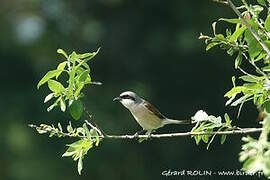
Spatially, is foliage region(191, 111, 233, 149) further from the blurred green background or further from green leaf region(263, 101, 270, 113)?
the blurred green background

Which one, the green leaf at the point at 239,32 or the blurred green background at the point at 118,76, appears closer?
the green leaf at the point at 239,32

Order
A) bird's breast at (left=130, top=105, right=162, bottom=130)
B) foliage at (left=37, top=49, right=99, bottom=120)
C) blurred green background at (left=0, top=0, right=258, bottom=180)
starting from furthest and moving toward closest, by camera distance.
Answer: blurred green background at (left=0, top=0, right=258, bottom=180)
bird's breast at (left=130, top=105, right=162, bottom=130)
foliage at (left=37, top=49, right=99, bottom=120)

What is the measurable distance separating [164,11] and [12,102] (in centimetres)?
304

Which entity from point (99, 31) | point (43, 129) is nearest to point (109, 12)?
point (99, 31)

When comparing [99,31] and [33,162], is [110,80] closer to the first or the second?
[99,31]

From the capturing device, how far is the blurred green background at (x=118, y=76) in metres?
11.5

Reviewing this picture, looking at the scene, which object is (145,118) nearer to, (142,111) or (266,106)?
(142,111)

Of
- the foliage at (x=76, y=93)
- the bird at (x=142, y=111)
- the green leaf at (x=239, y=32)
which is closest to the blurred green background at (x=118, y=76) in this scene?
the bird at (x=142, y=111)

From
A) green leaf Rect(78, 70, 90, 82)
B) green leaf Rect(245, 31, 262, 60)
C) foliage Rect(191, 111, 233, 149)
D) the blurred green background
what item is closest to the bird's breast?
foliage Rect(191, 111, 233, 149)

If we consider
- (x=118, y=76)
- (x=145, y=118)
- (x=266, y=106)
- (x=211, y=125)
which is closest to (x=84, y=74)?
(x=211, y=125)

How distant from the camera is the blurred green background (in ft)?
37.9

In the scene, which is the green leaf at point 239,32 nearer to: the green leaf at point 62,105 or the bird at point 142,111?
the green leaf at point 62,105

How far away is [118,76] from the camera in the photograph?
12.5 metres

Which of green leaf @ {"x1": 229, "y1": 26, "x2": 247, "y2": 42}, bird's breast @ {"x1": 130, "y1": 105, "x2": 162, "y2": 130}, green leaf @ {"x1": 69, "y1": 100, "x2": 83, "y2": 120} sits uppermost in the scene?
bird's breast @ {"x1": 130, "y1": 105, "x2": 162, "y2": 130}
